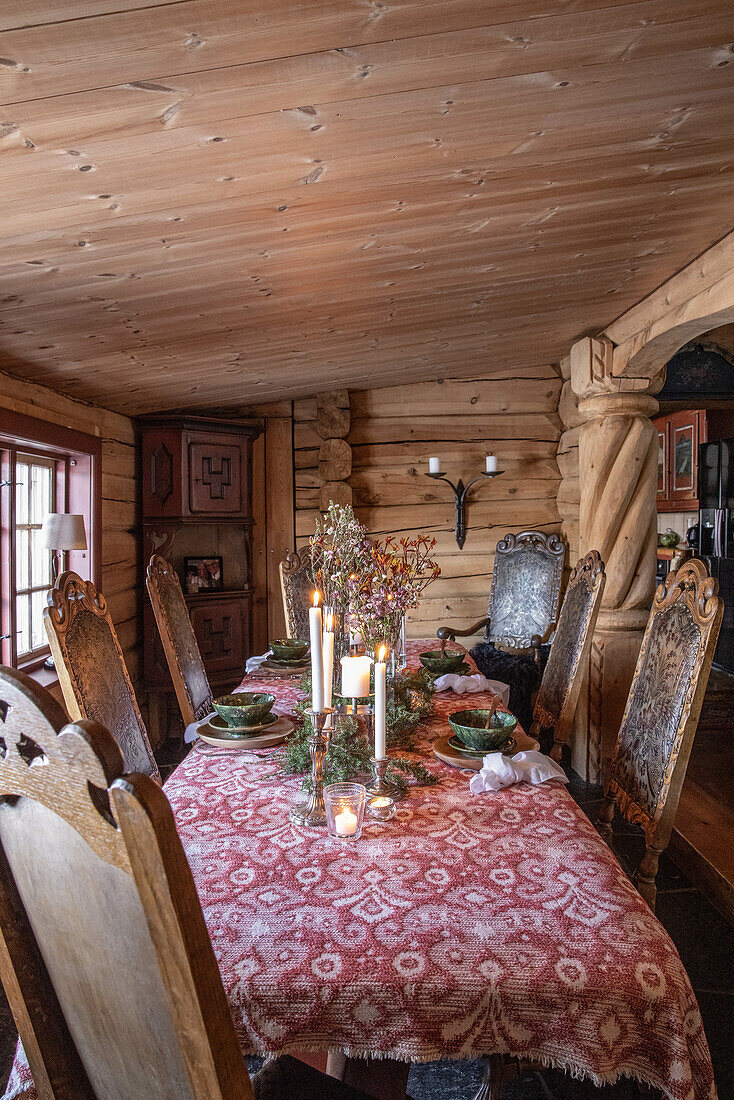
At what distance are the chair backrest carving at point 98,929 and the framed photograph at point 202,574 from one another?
4078 mm

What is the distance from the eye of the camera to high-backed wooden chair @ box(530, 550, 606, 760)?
2.52m

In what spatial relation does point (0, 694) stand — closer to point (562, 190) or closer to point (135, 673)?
point (562, 190)

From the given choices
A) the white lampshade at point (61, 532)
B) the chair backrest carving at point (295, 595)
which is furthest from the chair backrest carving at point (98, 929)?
the chair backrest carving at point (295, 595)

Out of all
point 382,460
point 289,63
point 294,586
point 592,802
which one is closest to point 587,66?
point 289,63

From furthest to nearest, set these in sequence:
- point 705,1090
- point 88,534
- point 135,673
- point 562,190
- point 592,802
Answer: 1. point 135,673
2. point 88,534
3. point 592,802
4. point 562,190
5. point 705,1090

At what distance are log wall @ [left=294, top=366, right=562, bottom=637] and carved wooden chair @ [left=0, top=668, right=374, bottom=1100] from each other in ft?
14.3

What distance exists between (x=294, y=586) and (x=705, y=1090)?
294 cm

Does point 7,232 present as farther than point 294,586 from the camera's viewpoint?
No

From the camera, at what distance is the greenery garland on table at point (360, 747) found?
1617 millimetres

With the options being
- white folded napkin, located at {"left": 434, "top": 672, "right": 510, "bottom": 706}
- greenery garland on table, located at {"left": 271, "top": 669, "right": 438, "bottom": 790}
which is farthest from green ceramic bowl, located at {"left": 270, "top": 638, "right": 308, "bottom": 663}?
greenery garland on table, located at {"left": 271, "top": 669, "right": 438, "bottom": 790}

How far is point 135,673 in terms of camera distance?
4605 millimetres

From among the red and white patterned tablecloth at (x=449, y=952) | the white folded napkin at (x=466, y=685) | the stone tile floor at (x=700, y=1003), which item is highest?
the white folded napkin at (x=466, y=685)

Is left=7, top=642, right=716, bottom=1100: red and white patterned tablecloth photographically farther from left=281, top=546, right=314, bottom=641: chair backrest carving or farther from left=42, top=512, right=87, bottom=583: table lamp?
left=281, top=546, right=314, bottom=641: chair backrest carving

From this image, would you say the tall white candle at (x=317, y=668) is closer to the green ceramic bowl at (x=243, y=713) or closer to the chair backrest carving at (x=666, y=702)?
the green ceramic bowl at (x=243, y=713)
